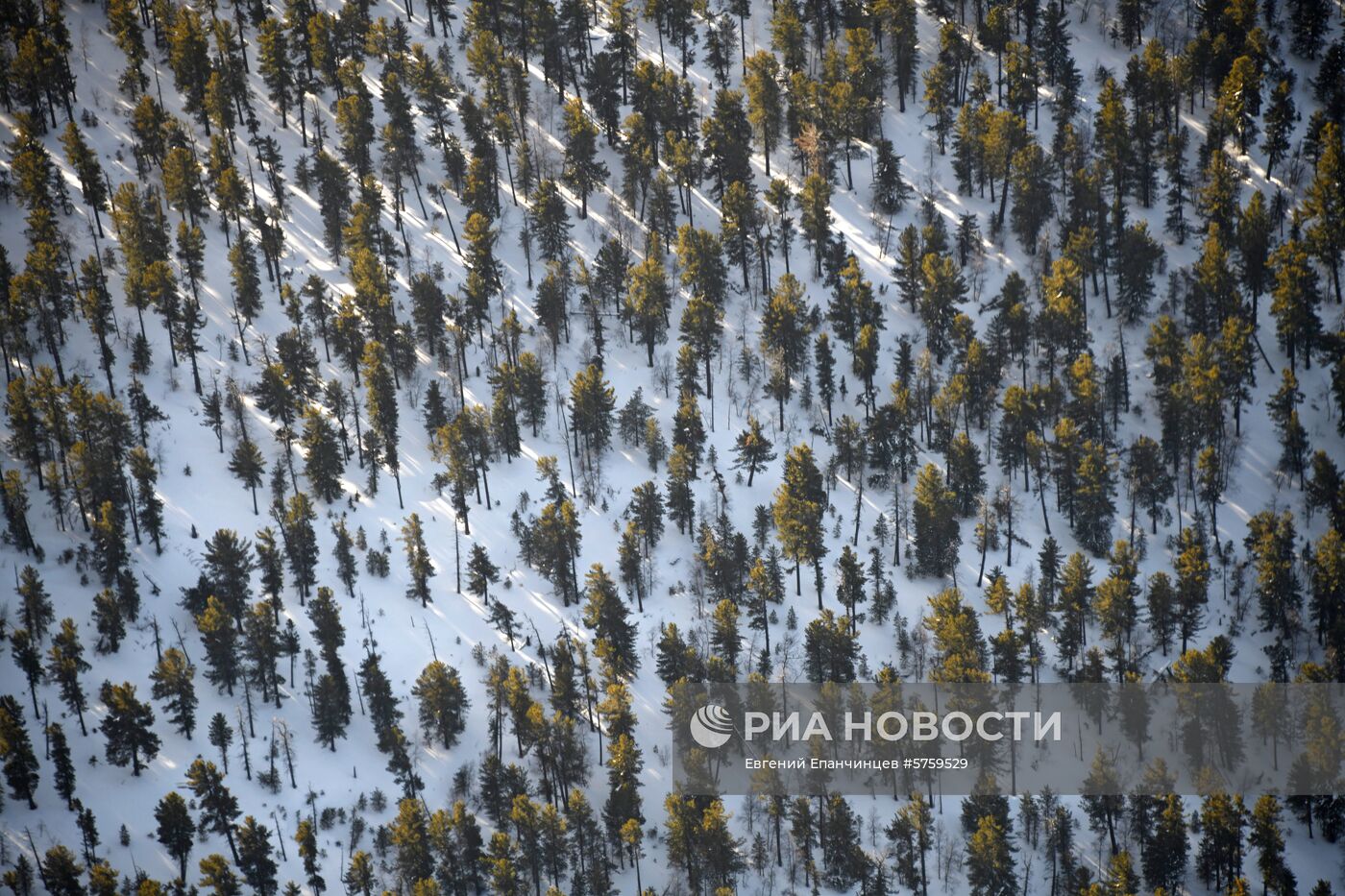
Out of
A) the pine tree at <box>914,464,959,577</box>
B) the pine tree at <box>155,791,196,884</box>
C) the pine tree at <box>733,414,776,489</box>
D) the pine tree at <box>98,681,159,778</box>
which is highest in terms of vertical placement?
the pine tree at <box>733,414,776,489</box>

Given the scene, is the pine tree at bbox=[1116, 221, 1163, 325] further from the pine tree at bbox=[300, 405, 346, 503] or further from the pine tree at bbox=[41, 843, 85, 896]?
the pine tree at bbox=[41, 843, 85, 896]

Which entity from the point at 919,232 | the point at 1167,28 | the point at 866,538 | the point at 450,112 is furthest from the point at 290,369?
the point at 1167,28

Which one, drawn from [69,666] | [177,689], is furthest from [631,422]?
[69,666]

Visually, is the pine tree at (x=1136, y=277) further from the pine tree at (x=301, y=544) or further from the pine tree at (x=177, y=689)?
the pine tree at (x=177, y=689)

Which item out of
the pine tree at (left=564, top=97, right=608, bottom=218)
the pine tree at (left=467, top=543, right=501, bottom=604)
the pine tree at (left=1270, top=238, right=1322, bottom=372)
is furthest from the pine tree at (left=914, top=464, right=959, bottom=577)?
the pine tree at (left=564, top=97, right=608, bottom=218)

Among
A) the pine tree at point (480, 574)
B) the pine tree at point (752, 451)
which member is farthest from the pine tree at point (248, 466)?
the pine tree at point (752, 451)

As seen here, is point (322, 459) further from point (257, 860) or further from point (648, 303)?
point (257, 860)
